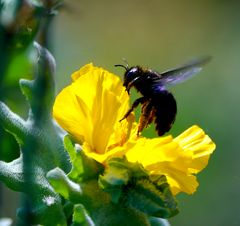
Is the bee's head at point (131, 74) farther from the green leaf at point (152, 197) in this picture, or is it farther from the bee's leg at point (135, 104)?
the green leaf at point (152, 197)

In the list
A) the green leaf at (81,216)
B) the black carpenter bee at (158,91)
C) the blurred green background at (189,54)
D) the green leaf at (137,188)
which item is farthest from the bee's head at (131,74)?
the blurred green background at (189,54)

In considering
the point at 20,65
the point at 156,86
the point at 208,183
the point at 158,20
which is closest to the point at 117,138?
the point at 156,86

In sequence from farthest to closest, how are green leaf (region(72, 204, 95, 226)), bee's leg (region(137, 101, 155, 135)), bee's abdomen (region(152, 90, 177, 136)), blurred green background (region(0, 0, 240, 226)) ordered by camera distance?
blurred green background (region(0, 0, 240, 226)) → bee's abdomen (region(152, 90, 177, 136)) → bee's leg (region(137, 101, 155, 135)) → green leaf (region(72, 204, 95, 226))

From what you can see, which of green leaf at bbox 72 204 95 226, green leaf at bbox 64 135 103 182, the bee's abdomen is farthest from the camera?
the bee's abdomen


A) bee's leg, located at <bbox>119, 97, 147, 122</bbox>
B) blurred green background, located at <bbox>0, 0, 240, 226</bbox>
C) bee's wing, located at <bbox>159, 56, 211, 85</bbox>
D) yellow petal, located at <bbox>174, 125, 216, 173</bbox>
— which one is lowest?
blurred green background, located at <bbox>0, 0, 240, 226</bbox>

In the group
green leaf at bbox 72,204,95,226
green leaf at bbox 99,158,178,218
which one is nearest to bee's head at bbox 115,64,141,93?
green leaf at bbox 99,158,178,218

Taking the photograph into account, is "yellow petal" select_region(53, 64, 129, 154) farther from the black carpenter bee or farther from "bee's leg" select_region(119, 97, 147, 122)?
the black carpenter bee

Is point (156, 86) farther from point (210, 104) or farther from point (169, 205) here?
point (210, 104)

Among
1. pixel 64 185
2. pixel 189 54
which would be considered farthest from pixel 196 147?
pixel 189 54
